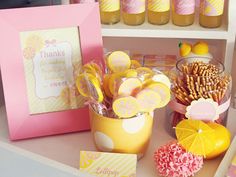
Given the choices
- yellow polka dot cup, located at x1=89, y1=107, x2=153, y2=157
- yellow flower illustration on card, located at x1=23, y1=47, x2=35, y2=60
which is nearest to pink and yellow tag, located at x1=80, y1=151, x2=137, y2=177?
yellow polka dot cup, located at x1=89, y1=107, x2=153, y2=157

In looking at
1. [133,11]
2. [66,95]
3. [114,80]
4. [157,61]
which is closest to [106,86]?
[114,80]

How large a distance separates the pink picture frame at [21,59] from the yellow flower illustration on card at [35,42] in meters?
0.02

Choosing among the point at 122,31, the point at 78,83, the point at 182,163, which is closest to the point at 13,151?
the point at 78,83

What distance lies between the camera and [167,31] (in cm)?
116

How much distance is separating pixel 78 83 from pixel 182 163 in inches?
10.7

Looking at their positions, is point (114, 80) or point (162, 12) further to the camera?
point (162, 12)

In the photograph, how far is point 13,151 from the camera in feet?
2.80

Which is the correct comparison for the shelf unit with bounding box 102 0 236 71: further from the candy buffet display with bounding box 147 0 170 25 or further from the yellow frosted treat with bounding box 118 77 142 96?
the yellow frosted treat with bounding box 118 77 142 96

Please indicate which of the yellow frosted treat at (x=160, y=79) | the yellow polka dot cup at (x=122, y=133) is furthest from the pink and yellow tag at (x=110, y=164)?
the yellow frosted treat at (x=160, y=79)

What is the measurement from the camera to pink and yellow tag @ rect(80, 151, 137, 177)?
0.96 m

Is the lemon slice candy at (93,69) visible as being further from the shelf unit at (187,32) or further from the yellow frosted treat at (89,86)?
the shelf unit at (187,32)

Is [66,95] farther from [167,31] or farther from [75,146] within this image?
[167,31]

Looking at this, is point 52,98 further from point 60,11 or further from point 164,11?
point 164,11

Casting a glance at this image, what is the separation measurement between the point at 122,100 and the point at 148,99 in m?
0.06
